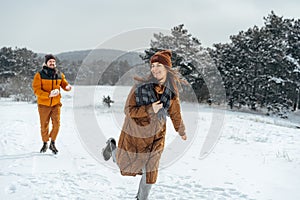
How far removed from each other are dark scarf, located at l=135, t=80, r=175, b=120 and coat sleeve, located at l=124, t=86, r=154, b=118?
0.15ft

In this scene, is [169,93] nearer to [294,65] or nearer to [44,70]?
[44,70]

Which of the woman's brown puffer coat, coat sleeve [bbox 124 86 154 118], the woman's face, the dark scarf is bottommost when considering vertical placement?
the woman's brown puffer coat

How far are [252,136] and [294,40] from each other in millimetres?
26411

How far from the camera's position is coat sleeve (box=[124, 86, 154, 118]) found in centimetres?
312

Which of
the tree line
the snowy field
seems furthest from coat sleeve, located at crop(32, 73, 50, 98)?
the tree line

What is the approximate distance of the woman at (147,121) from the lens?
3.17 meters

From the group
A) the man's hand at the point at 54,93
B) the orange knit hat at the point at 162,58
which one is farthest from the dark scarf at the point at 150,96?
the man's hand at the point at 54,93

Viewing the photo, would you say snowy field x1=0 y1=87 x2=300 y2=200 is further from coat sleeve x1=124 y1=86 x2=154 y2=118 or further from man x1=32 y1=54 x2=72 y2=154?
coat sleeve x1=124 y1=86 x2=154 y2=118

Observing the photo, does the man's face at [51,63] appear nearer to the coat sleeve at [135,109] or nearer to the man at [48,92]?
the man at [48,92]

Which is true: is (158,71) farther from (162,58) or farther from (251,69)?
(251,69)

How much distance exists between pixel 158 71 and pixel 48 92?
308 cm

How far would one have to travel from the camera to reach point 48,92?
5488mm

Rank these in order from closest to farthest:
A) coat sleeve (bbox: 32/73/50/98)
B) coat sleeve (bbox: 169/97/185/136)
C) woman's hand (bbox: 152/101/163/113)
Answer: woman's hand (bbox: 152/101/163/113), coat sleeve (bbox: 169/97/185/136), coat sleeve (bbox: 32/73/50/98)

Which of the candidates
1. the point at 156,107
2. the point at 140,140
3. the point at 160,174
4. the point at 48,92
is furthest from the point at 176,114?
the point at 48,92
